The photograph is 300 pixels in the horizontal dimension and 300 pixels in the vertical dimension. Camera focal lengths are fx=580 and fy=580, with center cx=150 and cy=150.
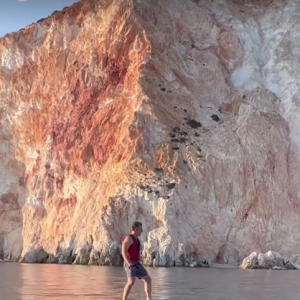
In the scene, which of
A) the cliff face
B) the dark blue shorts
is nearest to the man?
the dark blue shorts

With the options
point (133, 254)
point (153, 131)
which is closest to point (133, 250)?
point (133, 254)

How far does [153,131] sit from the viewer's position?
4578 centimetres

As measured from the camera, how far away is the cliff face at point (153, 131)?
134 ft

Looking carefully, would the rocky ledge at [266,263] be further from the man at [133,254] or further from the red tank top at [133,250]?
the red tank top at [133,250]

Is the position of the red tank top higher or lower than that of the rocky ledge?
lower

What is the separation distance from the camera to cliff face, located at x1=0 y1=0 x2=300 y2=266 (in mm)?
40750

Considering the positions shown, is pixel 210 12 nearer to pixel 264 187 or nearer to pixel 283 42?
pixel 283 42

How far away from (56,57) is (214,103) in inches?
691

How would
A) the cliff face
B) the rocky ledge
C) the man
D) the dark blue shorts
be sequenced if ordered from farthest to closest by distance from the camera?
the cliff face < the rocky ledge < the dark blue shorts < the man

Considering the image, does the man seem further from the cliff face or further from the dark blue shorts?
the cliff face

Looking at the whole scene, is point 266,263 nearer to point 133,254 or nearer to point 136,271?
point 136,271

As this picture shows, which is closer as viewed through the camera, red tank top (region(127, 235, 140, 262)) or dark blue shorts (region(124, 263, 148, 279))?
red tank top (region(127, 235, 140, 262))

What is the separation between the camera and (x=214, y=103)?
5062 cm

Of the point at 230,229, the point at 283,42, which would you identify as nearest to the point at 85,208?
the point at 230,229
